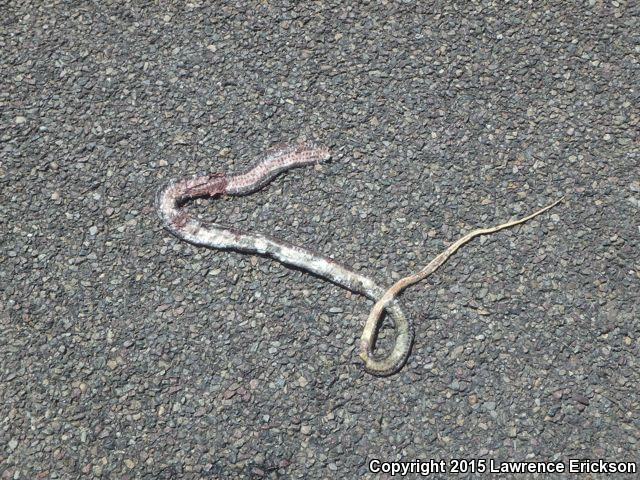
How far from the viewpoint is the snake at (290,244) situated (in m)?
4.07

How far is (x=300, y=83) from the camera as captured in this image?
4.95 metres

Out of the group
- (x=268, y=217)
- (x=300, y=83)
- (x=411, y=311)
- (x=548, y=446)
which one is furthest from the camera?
(x=300, y=83)

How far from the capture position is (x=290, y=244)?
14.3 feet

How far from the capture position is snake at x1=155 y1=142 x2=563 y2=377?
407cm

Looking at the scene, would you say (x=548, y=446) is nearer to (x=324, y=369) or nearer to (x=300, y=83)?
(x=324, y=369)

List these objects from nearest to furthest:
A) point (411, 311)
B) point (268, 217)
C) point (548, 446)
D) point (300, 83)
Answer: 1. point (548, 446)
2. point (411, 311)
3. point (268, 217)
4. point (300, 83)

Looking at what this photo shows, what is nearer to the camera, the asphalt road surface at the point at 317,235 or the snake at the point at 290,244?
the asphalt road surface at the point at 317,235

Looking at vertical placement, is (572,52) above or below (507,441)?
above

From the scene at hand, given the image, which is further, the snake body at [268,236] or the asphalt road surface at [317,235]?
the snake body at [268,236]

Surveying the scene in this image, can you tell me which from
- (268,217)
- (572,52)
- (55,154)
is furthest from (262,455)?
(572,52)

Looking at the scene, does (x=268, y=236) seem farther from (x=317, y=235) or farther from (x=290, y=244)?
(x=317, y=235)

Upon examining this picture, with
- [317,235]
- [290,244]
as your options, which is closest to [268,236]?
[290,244]

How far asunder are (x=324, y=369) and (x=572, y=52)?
269 centimetres

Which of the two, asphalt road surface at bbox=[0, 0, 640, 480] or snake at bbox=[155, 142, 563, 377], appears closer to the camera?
asphalt road surface at bbox=[0, 0, 640, 480]
